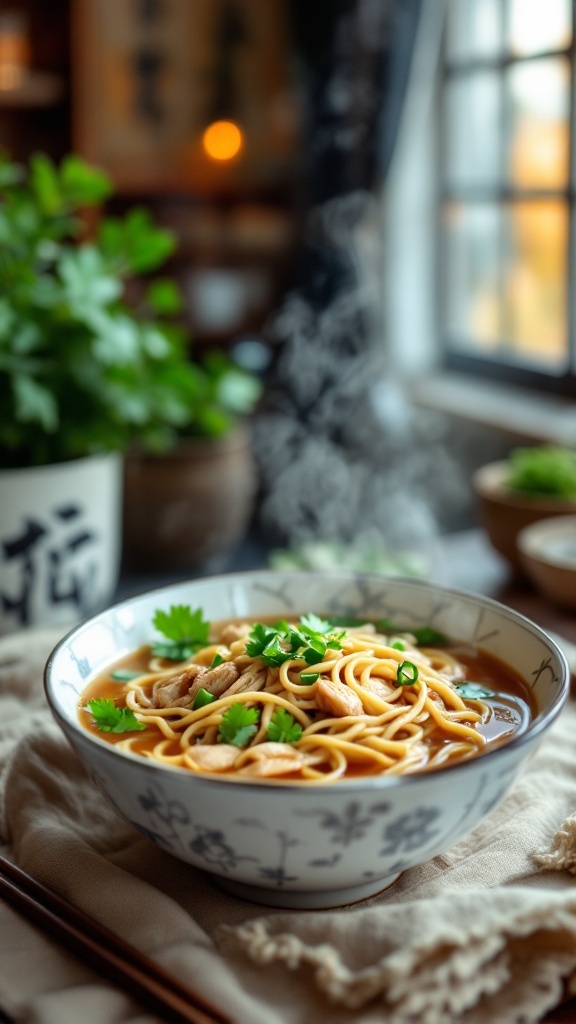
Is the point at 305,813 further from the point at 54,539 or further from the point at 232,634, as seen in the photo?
the point at 54,539

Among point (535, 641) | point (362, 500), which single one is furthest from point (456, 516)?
point (535, 641)

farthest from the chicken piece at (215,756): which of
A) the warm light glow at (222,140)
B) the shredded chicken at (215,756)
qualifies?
the warm light glow at (222,140)

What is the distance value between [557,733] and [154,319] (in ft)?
9.04

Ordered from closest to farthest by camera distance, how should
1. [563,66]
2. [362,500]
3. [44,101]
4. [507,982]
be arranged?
[507,982]
[563,66]
[362,500]
[44,101]

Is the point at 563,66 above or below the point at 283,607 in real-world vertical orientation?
above

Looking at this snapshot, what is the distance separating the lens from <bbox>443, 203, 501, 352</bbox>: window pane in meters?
3.48

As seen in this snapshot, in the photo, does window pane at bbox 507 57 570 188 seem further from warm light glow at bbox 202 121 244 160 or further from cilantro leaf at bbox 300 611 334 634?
cilantro leaf at bbox 300 611 334 634

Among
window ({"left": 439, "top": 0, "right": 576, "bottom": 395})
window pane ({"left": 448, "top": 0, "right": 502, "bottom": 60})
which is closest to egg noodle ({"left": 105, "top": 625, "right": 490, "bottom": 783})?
window ({"left": 439, "top": 0, "right": 576, "bottom": 395})

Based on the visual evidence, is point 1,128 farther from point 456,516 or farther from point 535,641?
point 535,641

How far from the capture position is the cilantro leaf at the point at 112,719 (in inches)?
42.4

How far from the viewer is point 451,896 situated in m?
0.95

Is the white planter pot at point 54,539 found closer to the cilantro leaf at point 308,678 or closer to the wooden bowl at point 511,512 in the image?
the wooden bowl at point 511,512

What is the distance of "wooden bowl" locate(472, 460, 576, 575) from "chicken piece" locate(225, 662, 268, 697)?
104 centimetres

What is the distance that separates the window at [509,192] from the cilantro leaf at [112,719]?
233cm
